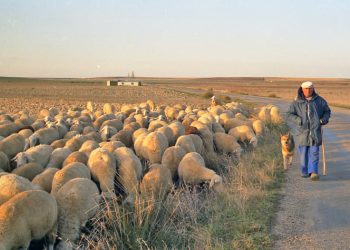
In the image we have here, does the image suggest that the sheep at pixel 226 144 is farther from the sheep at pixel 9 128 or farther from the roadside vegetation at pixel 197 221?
the sheep at pixel 9 128

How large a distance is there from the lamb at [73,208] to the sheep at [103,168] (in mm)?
967

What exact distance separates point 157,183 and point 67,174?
1389mm

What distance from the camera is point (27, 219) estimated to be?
Answer: 5.04 metres

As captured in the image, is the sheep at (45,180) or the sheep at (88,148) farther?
the sheep at (88,148)

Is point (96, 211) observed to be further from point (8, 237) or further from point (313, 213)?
point (313, 213)

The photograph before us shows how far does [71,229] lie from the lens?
18.6 feet

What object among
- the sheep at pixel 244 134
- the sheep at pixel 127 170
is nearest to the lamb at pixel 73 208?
the sheep at pixel 127 170

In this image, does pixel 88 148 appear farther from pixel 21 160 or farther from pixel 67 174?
pixel 67 174

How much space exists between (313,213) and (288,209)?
14.7 inches

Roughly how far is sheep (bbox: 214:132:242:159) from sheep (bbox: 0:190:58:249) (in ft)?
21.1

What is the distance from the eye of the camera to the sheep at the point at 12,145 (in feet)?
31.1

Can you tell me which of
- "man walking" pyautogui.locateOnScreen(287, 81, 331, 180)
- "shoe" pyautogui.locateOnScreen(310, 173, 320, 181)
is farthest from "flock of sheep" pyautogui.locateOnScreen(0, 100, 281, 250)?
"shoe" pyautogui.locateOnScreen(310, 173, 320, 181)

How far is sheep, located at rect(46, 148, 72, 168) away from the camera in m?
8.16

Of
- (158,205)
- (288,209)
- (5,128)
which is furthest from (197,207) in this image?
(5,128)
